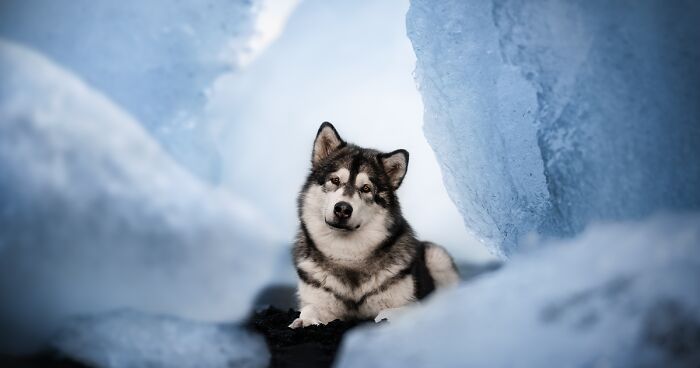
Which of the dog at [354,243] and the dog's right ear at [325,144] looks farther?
the dog's right ear at [325,144]

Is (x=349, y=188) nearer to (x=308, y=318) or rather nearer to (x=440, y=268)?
(x=308, y=318)

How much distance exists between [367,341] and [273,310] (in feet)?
11.6

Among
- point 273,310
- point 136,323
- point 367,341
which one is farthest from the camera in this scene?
point 273,310

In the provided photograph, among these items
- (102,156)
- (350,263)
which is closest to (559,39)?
(350,263)

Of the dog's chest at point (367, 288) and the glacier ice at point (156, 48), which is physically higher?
the glacier ice at point (156, 48)

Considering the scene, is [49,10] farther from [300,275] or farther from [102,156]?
[300,275]

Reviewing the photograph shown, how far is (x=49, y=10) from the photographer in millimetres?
4867

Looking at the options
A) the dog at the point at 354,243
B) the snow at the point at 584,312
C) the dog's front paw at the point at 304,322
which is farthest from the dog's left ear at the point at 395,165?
the snow at the point at 584,312

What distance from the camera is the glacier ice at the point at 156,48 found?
483 centimetres

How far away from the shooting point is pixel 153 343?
3.69m

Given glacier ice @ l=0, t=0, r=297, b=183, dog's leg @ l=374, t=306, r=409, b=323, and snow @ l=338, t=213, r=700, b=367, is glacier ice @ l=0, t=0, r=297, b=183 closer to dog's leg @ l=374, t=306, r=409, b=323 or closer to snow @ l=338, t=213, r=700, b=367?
dog's leg @ l=374, t=306, r=409, b=323

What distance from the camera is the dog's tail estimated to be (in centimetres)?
643

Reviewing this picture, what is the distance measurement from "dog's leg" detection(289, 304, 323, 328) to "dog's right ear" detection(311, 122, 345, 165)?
1511mm

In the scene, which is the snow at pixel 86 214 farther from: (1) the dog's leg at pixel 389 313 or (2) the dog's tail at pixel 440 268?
(2) the dog's tail at pixel 440 268
